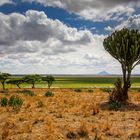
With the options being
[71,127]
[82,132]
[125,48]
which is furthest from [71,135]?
[125,48]

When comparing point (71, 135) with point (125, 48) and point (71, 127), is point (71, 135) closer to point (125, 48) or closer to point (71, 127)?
point (71, 127)

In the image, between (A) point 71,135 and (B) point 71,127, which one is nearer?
(A) point 71,135

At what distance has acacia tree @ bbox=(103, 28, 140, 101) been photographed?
22.4m

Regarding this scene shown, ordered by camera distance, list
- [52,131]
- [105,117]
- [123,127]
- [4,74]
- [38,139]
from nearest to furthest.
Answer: [38,139] → [52,131] → [123,127] → [105,117] → [4,74]

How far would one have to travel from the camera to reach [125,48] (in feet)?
74.1

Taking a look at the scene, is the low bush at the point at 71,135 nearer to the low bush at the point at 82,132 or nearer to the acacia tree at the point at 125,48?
the low bush at the point at 82,132

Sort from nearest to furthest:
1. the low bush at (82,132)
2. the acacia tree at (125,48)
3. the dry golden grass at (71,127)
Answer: the dry golden grass at (71,127) → the low bush at (82,132) → the acacia tree at (125,48)

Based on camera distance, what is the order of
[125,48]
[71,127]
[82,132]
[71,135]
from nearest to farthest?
[71,135]
[82,132]
[71,127]
[125,48]

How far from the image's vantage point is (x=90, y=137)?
11477mm

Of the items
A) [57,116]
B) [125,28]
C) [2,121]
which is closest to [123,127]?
[57,116]

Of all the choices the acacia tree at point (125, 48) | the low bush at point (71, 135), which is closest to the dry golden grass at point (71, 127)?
the low bush at point (71, 135)

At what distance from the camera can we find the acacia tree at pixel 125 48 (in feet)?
73.5

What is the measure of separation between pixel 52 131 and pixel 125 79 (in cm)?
1236

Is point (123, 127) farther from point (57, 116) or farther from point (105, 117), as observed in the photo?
point (57, 116)
